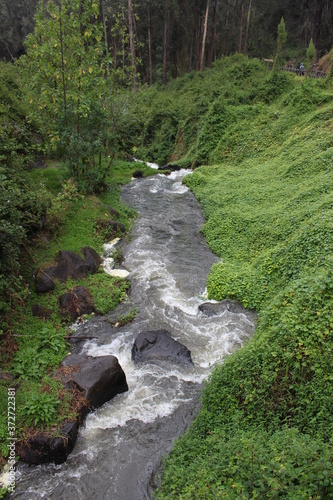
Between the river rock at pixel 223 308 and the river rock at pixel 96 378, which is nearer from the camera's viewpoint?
the river rock at pixel 96 378

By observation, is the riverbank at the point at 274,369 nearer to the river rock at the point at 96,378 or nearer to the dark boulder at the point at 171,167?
the river rock at the point at 96,378

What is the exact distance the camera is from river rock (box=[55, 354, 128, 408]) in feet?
26.5

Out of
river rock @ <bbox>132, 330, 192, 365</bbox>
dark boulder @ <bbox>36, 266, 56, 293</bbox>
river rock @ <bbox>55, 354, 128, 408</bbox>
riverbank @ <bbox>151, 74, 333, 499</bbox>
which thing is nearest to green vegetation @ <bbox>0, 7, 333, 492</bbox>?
A: riverbank @ <bbox>151, 74, 333, 499</bbox>

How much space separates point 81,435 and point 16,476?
136cm

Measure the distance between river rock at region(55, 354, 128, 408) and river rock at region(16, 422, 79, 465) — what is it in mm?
1128

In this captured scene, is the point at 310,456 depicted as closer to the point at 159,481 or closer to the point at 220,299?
the point at 159,481

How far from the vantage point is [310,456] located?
17.2 feet

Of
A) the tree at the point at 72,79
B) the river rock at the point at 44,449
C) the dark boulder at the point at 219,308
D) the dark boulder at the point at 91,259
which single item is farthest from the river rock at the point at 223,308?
the tree at the point at 72,79

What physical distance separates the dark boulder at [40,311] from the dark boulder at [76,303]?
42 cm

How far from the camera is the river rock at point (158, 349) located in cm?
937

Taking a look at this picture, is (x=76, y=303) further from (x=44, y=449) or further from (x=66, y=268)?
(x=44, y=449)

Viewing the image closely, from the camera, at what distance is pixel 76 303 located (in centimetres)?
1103

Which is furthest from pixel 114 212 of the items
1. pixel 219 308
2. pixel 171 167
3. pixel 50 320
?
pixel 171 167

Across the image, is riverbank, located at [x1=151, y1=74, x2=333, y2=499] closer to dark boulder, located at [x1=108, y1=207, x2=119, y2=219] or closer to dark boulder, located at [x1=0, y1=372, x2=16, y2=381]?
dark boulder, located at [x1=0, y1=372, x2=16, y2=381]
